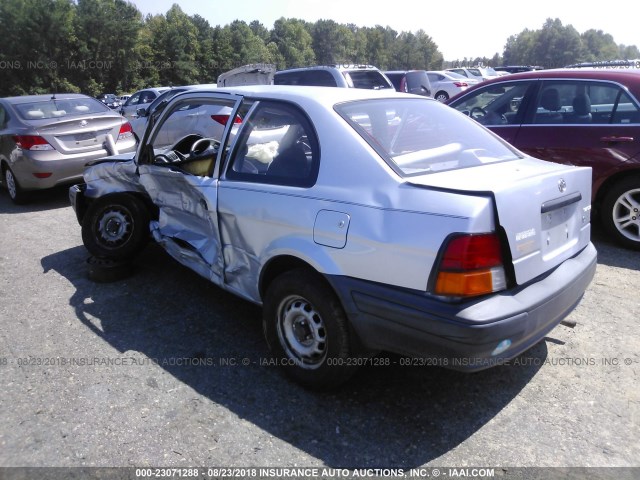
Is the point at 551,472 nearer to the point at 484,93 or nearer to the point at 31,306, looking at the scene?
the point at 31,306

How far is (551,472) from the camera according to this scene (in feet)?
7.54

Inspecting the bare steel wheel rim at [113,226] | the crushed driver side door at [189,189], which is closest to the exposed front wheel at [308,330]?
the crushed driver side door at [189,189]

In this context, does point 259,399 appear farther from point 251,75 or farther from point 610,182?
point 251,75

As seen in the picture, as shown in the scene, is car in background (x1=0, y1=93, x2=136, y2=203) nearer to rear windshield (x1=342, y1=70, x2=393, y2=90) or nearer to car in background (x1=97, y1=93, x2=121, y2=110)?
rear windshield (x1=342, y1=70, x2=393, y2=90)

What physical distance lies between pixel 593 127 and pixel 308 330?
13.0 ft

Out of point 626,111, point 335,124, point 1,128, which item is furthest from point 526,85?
point 1,128

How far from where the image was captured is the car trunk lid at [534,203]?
239 cm

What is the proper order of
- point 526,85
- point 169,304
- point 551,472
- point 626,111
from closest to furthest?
1. point 551,472
2. point 169,304
3. point 626,111
4. point 526,85

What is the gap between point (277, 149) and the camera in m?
3.18

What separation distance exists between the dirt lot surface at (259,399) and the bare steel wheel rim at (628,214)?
1062 millimetres

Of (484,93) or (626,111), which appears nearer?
(626,111)

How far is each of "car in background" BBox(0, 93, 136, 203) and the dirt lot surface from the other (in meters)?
3.66

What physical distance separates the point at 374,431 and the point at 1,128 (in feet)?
25.8

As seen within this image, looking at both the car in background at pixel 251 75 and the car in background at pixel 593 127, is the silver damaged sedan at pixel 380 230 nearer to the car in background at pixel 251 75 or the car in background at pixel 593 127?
the car in background at pixel 593 127
